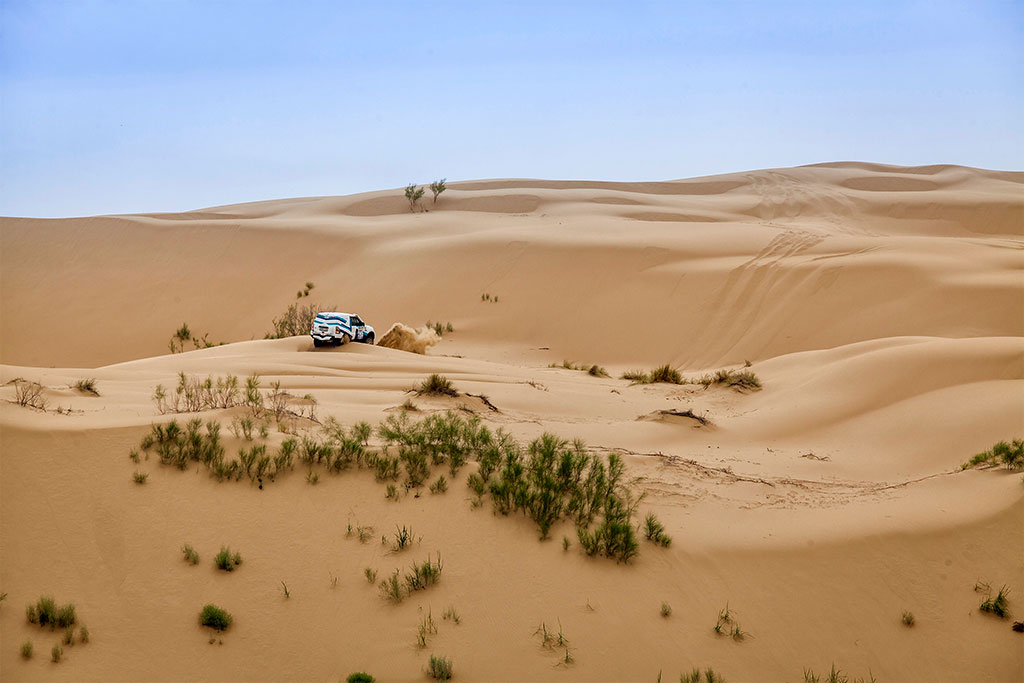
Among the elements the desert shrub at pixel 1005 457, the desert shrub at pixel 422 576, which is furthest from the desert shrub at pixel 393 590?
the desert shrub at pixel 1005 457

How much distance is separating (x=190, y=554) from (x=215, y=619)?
603 millimetres

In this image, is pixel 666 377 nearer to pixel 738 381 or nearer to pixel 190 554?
pixel 738 381

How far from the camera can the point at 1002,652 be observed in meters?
5.19

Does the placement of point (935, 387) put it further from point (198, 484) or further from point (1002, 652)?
point (198, 484)

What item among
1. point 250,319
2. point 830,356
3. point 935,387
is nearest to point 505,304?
point 250,319

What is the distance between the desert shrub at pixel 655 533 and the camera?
577cm

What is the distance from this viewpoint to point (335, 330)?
1582 cm

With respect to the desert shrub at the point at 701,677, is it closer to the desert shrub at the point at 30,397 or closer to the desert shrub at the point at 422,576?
the desert shrub at the point at 422,576

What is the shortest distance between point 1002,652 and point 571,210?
4157 centimetres

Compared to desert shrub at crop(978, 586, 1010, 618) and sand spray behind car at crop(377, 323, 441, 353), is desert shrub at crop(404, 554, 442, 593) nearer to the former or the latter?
desert shrub at crop(978, 586, 1010, 618)

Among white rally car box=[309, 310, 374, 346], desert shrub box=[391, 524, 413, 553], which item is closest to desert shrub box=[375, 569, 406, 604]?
desert shrub box=[391, 524, 413, 553]

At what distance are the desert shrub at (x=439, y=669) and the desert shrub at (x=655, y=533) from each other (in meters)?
1.85

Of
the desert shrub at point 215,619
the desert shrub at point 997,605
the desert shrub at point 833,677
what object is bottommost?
the desert shrub at point 833,677

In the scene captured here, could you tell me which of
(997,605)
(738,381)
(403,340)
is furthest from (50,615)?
(403,340)
